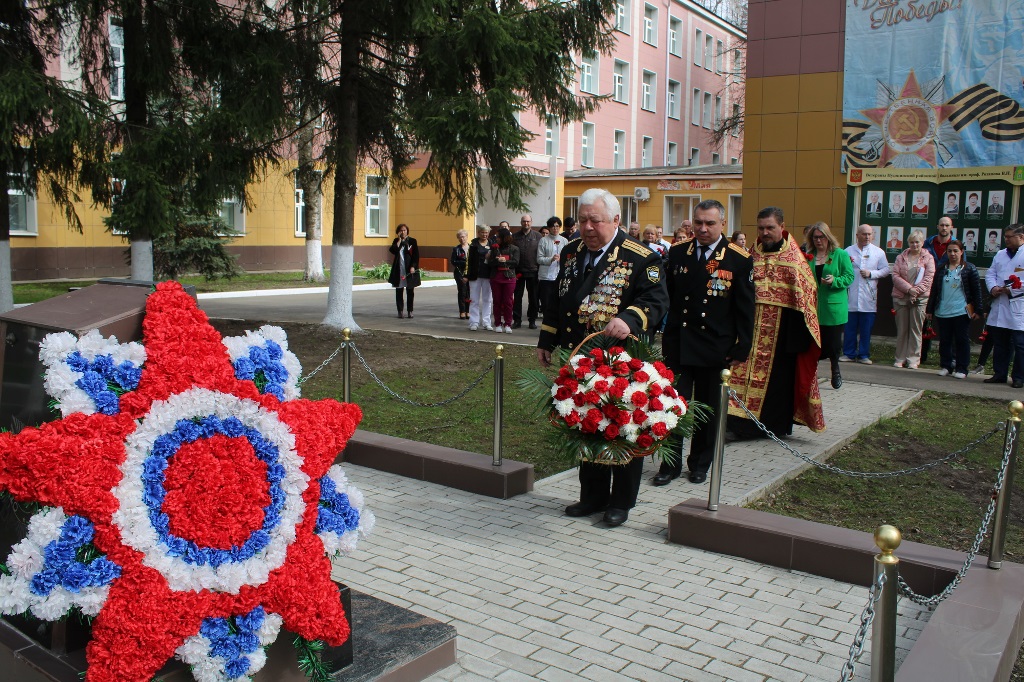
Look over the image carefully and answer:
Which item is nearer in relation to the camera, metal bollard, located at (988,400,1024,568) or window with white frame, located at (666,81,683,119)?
metal bollard, located at (988,400,1024,568)

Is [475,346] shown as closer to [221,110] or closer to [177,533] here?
[221,110]

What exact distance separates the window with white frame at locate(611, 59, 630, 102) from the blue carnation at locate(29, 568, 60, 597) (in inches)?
1538

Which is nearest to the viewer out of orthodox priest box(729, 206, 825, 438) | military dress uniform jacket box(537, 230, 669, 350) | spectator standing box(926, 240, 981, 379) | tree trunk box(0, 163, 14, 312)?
military dress uniform jacket box(537, 230, 669, 350)

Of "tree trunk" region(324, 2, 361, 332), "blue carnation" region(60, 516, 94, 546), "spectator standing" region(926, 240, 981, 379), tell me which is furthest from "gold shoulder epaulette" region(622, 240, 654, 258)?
"tree trunk" region(324, 2, 361, 332)

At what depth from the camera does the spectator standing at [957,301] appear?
11141mm

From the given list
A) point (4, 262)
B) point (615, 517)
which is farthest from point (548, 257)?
point (615, 517)

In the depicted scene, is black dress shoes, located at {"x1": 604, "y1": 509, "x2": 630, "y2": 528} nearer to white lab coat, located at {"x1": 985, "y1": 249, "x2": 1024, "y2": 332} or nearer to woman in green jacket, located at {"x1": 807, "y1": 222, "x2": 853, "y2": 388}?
woman in green jacket, located at {"x1": 807, "y1": 222, "x2": 853, "y2": 388}

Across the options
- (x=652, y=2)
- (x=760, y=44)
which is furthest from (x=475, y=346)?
(x=652, y=2)

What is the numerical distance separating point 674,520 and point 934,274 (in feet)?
26.0

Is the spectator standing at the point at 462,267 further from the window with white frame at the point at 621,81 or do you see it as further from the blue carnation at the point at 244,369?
the window with white frame at the point at 621,81

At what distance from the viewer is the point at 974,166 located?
535 inches

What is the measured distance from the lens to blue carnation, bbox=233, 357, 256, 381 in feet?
10.3

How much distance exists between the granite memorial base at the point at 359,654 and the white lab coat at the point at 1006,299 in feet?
29.9

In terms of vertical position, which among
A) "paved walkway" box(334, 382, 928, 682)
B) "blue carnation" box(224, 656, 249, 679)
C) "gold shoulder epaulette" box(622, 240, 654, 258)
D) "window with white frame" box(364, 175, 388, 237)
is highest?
"window with white frame" box(364, 175, 388, 237)
